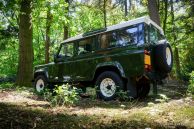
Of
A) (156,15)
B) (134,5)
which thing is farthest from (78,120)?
(134,5)

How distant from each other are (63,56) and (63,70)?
52 cm

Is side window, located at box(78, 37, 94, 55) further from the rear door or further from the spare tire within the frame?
the spare tire

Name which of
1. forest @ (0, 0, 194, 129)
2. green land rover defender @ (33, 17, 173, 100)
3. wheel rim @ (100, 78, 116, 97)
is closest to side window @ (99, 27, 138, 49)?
green land rover defender @ (33, 17, 173, 100)

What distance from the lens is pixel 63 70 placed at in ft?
37.2

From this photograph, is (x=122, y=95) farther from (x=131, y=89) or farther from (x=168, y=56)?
(x=168, y=56)

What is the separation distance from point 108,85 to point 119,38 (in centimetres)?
146

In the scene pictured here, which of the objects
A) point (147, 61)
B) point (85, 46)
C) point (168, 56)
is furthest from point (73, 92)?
point (85, 46)

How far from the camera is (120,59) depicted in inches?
369

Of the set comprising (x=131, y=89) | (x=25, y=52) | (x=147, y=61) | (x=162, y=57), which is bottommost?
(x=131, y=89)

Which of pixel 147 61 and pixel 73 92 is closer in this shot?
pixel 73 92

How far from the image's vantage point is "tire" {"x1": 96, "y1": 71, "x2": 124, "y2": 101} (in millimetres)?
9242

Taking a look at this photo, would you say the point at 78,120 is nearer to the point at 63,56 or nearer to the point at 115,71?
the point at 115,71

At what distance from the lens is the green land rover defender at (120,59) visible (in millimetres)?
8984

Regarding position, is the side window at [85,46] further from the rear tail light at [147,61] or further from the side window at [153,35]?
the rear tail light at [147,61]
